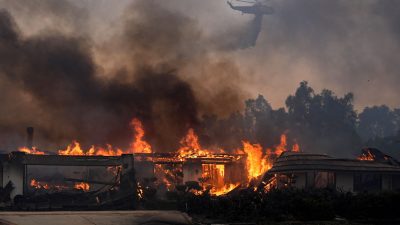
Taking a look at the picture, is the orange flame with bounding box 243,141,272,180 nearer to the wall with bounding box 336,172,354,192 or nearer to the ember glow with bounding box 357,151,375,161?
the ember glow with bounding box 357,151,375,161

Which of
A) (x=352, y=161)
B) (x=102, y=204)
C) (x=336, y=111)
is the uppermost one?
(x=336, y=111)

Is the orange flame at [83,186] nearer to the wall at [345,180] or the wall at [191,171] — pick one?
the wall at [191,171]

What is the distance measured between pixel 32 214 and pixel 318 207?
14.8 metres

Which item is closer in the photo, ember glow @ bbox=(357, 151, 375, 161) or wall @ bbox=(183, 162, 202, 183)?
ember glow @ bbox=(357, 151, 375, 161)

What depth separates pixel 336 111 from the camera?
129000 mm

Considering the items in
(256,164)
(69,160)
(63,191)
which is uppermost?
(69,160)

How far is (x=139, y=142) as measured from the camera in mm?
74500

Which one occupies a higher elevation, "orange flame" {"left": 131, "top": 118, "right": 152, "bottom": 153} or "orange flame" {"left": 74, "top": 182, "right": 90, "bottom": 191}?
"orange flame" {"left": 131, "top": 118, "right": 152, "bottom": 153}

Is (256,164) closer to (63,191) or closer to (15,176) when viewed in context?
(63,191)

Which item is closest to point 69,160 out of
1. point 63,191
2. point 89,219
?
point 63,191

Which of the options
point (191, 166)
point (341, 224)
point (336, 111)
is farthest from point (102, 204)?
point (336, 111)

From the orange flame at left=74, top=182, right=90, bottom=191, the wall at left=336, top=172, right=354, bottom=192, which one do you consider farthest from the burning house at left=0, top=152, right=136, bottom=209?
the wall at left=336, top=172, right=354, bottom=192

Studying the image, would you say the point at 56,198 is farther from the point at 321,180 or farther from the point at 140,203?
the point at 321,180

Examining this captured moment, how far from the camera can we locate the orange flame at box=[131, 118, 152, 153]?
7156 centimetres
